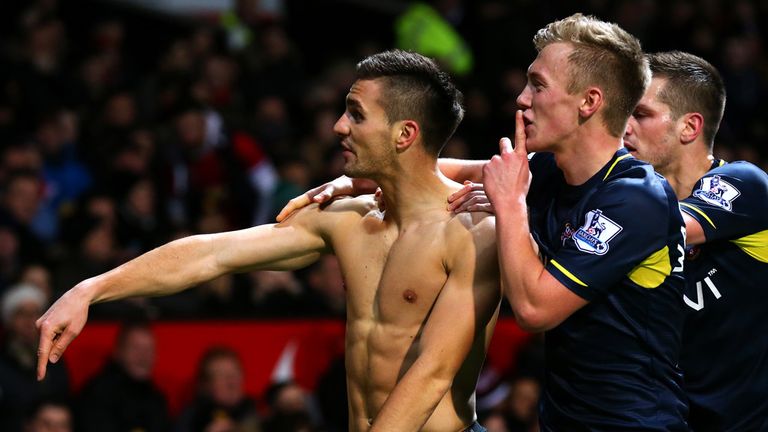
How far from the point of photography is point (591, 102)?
4.19 metres

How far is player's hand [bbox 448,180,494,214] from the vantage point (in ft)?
14.6

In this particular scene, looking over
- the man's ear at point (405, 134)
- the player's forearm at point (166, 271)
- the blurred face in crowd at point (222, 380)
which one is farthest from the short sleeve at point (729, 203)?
the blurred face in crowd at point (222, 380)

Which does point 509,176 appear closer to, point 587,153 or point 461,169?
point 587,153

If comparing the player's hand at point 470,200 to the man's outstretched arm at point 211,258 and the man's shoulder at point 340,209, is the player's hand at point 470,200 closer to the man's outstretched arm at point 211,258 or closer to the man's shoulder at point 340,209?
the man's shoulder at point 340,209

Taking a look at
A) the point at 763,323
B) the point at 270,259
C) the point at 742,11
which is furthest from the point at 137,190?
the point at 742,11

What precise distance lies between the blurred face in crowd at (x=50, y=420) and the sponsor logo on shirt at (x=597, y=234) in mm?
4331

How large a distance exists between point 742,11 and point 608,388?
444 inches

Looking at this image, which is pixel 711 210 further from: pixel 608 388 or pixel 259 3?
pixel 259 3

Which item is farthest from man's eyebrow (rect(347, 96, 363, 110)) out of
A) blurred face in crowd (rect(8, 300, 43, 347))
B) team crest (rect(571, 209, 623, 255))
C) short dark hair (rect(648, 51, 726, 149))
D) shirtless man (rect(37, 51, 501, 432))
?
blurred face in crowd (rect(8, 300, 43, 347))

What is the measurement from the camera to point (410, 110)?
4.59 metres

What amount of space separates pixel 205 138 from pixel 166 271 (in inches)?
240

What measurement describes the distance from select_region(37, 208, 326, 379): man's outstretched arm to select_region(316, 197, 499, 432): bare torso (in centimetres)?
22

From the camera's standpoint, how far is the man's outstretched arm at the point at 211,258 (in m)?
4.64

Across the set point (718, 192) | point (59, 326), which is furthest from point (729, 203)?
point (59, 326)
